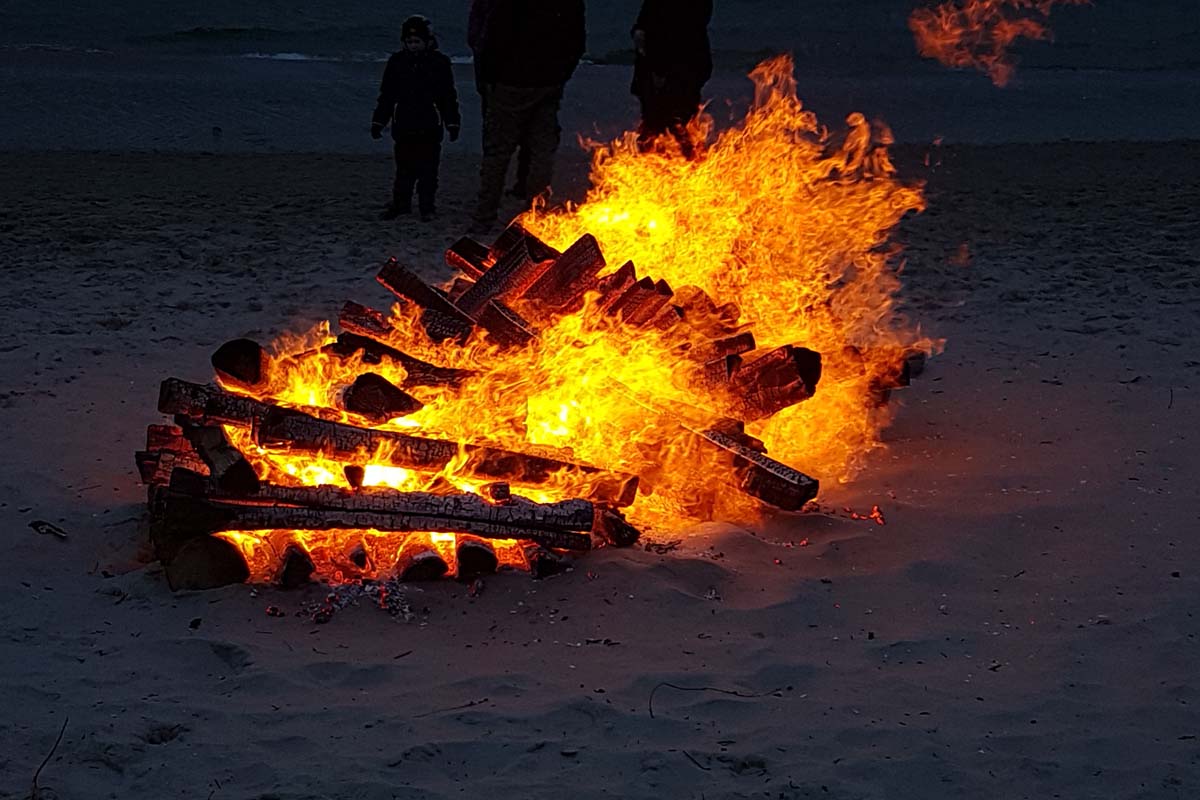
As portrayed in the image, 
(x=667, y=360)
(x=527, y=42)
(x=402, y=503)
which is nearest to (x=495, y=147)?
(x=527, y=42)

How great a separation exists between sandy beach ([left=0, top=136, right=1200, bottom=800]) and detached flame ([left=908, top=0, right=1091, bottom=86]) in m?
19.5

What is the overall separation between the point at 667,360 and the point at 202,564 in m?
2.33

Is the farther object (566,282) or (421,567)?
(566,282)

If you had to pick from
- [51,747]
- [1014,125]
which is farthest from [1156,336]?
[1014,125]

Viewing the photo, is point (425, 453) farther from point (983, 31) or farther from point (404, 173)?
point (983, 31)

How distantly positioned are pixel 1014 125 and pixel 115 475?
1520 cm

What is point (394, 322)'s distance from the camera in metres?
6.20

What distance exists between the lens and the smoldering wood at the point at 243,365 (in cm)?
561

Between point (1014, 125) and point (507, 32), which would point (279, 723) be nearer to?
point (507, 32)

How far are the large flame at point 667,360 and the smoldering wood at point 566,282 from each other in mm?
93

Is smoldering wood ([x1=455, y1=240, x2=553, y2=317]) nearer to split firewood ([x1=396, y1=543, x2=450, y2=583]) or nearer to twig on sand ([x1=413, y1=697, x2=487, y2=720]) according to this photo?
split firewood ([x1=396, y1=543, x2=450, y2=583])

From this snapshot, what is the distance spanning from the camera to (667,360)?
611cm

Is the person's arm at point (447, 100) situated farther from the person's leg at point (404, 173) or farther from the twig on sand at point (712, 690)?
the twig on sand at point (712, 690)

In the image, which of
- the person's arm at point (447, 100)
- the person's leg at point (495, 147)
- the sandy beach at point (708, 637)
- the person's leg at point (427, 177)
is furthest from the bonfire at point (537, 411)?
the person's arm at point (447, 100)
